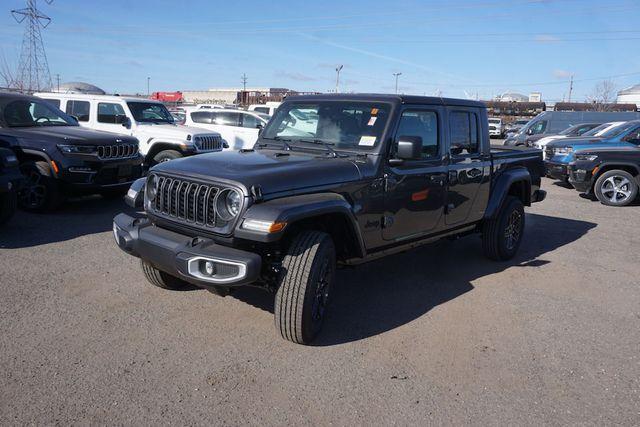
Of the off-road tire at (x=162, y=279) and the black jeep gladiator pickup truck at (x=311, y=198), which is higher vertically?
the black jeep gladiator pickup truck at (x=311, y=198)

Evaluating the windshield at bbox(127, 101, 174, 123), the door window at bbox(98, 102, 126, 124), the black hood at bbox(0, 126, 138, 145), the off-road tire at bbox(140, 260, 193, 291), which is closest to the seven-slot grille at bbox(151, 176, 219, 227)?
the off-road tire at bbox(140, 260, 193, 291)

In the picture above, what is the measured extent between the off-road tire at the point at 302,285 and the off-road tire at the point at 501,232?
301 cm

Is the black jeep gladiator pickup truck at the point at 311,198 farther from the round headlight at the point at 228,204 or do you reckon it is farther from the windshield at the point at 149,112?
the windshield at the point at 149,112

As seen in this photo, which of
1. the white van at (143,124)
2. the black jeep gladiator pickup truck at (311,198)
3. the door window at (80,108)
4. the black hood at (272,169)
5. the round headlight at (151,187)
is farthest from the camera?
the door window at (80,108)

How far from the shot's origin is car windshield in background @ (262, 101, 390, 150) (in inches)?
180

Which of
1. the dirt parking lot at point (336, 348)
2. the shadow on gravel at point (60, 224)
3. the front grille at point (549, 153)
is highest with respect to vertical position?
the front grille at point (549, 153)

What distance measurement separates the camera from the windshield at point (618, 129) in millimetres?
12477

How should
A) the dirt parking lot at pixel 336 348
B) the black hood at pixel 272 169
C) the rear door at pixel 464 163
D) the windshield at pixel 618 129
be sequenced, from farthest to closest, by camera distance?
the windshield at pixel 618 129 → the rear door at pixel 464 163 → the black hood at pixel 272 169 → the dirt parking lot at pixel 336 348

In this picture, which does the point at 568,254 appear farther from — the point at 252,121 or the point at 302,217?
the point at 252,121

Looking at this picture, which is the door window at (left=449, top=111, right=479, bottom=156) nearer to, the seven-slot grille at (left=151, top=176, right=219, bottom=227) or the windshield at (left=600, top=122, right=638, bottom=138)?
the seven-slot grille at (left=151, top=176, right=219, bottom=227)

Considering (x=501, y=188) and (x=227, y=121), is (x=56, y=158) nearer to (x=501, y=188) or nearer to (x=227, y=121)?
(x=501, y=188)

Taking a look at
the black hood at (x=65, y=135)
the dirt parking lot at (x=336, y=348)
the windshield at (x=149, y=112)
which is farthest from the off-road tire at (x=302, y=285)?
the windshield at (x=149, y=112)

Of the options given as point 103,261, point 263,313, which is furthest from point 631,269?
point 103,261

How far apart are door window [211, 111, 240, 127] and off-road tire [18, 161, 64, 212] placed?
307 inches
